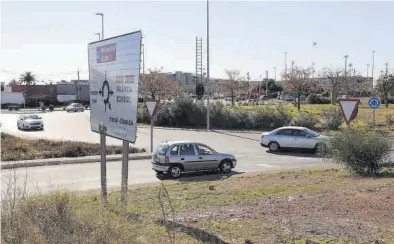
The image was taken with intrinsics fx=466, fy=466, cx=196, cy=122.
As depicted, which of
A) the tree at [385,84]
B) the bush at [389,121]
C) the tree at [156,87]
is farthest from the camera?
the tree at [385,84]

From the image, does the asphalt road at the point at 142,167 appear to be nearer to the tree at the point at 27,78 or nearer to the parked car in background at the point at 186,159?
the parked car in background at the point at 186,159

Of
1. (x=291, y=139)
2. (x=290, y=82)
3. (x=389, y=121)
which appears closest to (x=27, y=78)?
(x=290, y=82)

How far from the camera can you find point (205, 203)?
839cm

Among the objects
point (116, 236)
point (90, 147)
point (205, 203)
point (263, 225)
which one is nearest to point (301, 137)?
point (90, 147)

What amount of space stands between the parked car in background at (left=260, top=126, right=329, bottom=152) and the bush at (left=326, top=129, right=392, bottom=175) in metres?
10.8

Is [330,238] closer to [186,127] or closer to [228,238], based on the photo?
[228,238]

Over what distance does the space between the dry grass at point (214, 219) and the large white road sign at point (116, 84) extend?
1370 millimetres

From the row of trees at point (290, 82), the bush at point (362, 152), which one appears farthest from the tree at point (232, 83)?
the bush at point (362, 152)

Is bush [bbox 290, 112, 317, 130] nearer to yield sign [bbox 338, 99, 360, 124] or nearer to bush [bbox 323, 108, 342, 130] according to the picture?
bush [bbox 323, 108, 342, 130]

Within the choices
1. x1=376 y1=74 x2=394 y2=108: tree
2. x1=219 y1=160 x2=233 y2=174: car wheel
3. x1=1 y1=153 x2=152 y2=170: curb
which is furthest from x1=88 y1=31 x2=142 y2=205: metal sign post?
x1=376 y1=74 x2=394 y2=108: tree

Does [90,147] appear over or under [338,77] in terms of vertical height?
under

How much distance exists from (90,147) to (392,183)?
15.6m

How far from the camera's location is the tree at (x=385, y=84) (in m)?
65.8

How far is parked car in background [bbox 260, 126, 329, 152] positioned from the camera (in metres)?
24.6
